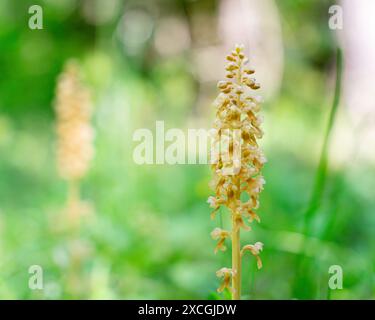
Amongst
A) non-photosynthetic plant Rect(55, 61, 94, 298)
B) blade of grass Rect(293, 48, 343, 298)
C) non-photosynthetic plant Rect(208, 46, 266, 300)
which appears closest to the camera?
non-photosynthetic plant Rect(208, 46, 266, 300)

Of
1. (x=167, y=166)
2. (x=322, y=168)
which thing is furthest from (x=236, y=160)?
(x=167, y=166)

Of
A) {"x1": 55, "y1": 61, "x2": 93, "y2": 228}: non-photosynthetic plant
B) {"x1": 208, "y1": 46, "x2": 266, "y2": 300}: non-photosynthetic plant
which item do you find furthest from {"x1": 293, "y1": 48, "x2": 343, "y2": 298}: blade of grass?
{"x1": 55, "y1": 61, "x2": 93, "y2": 228}: non-photosynthetic plant

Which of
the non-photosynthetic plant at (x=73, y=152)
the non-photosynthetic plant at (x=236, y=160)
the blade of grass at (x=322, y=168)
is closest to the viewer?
the non-photosynthetic plant at (x=236, y=160)

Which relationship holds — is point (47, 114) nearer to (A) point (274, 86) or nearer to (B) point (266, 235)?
(A) point (274, 86)

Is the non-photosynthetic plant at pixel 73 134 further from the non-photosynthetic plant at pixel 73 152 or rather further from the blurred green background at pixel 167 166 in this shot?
the blurred green background at pixel 167 166

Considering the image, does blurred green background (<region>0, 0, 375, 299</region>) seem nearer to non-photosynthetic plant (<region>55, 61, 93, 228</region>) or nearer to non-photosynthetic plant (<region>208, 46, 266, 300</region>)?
non-photosynthetic plant (<region>55, 61, 93, 228</region>)

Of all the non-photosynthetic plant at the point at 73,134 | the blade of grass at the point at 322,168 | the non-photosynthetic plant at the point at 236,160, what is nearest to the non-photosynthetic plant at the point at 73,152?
the non-photosynthetic plant at the point at 73,134

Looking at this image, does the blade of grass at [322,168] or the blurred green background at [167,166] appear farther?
the blurred green background at [167,166]

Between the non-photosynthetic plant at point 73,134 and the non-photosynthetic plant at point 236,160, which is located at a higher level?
the non-photosynthetic plant at point 73,134
